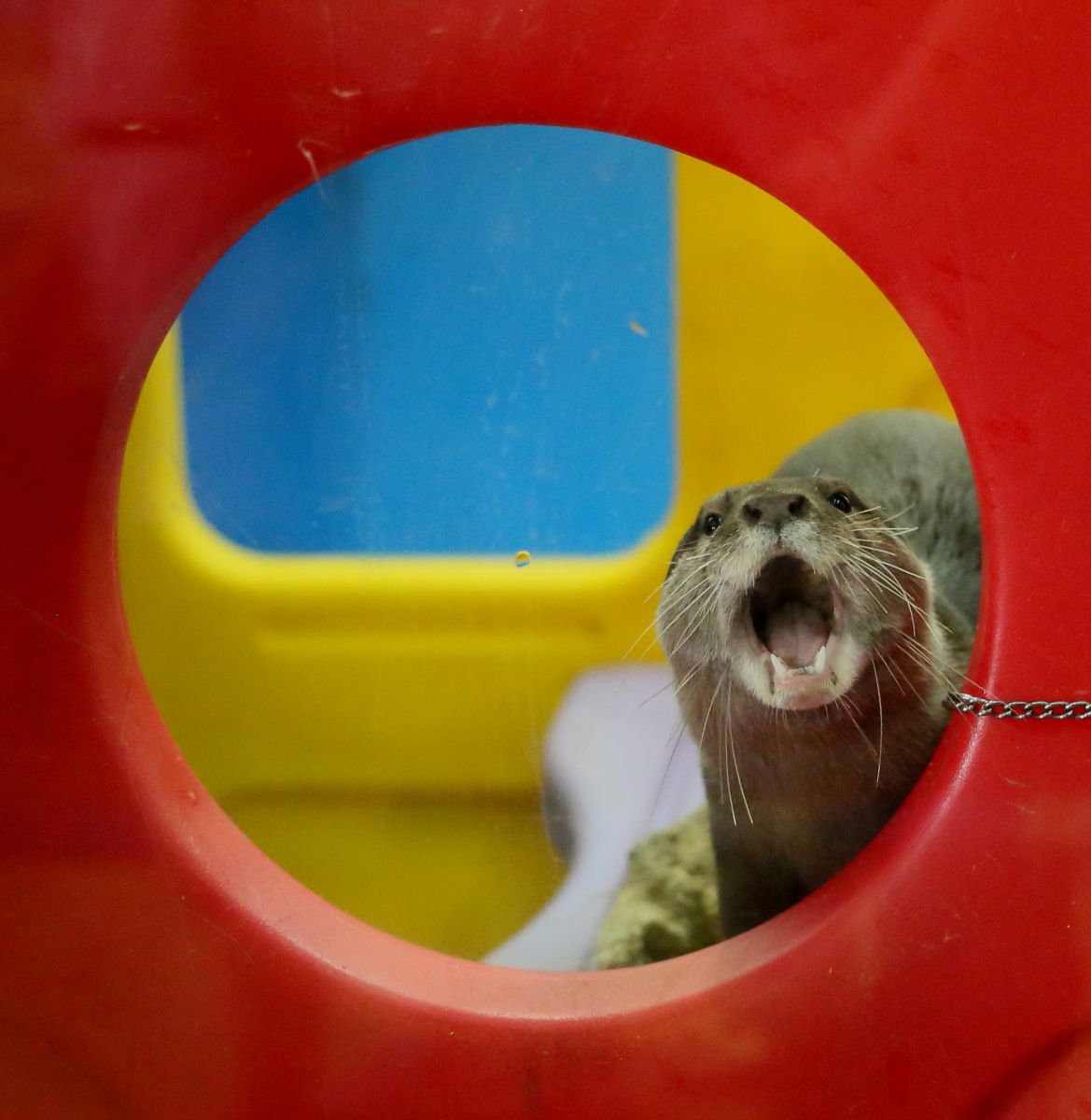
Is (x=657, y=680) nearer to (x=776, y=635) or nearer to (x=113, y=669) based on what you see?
(x=776, y=635)

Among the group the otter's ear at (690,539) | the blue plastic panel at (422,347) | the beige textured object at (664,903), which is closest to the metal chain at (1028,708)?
the otter's ear at (690,539)

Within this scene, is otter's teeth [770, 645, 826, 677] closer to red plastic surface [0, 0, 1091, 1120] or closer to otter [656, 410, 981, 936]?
otter [656, 410, 981, 936]

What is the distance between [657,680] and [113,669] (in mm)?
1196

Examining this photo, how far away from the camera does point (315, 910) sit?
115 centimetres

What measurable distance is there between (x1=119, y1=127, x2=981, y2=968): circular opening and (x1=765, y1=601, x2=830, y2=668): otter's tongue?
59 cm

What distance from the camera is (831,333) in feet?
6.77

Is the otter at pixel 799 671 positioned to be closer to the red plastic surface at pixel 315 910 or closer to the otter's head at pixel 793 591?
the otter's head at pixel 793 591

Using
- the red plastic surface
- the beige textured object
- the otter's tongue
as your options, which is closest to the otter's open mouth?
the otter's tongue

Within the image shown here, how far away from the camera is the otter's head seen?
1.21m

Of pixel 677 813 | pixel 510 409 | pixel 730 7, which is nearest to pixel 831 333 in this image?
pixel 510 409

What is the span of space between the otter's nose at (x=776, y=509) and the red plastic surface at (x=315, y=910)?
221 mm

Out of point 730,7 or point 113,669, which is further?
point 113,669

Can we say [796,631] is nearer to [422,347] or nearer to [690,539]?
[690,539]

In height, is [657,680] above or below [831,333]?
below
